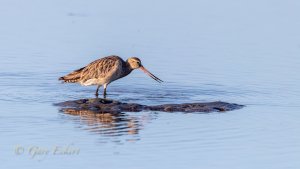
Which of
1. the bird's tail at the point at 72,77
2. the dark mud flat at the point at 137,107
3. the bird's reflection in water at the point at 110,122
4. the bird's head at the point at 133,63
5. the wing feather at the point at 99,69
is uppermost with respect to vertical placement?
the bird's head at the point at 133,63

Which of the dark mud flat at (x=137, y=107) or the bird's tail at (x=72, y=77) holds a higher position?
the bird's tail at (x=72, y=77)

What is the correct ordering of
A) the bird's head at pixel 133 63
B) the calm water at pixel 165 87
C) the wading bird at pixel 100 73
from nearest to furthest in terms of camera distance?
1. the calm water at pixel 165 87
2. the wading bird at pixel 100 73
3. the bird's head at pixel 133 63

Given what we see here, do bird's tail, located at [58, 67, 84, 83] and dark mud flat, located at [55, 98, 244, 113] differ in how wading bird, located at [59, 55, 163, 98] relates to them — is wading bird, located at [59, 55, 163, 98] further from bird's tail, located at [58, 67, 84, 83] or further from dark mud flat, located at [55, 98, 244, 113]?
dark mud flat, located at [55, 98, 244, 113]

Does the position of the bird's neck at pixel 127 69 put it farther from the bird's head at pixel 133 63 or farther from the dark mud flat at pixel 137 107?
the dark mud flat at pixel 137 107

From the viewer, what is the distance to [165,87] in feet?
73.9

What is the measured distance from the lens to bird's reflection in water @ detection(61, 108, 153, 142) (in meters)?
17.1

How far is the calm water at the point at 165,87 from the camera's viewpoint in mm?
15320

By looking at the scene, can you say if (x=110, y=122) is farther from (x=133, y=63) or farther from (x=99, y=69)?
(x=133, y=63)

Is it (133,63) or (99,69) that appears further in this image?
(133,63)

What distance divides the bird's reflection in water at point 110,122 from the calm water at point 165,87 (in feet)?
0.08

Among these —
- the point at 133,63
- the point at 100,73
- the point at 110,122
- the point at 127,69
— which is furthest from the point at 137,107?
the point at 133,63

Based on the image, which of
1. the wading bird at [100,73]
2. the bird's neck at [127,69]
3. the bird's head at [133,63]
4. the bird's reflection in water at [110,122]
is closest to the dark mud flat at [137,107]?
the bird's reflection in water at [110,122]

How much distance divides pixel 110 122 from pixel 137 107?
160cm

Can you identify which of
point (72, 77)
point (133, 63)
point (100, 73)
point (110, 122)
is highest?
point (133, 63)
